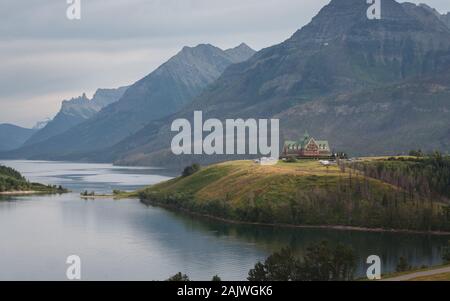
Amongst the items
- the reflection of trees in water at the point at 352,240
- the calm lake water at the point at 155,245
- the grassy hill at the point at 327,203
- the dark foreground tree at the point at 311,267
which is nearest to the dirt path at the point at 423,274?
the dark foreground tree at the point at 311,267

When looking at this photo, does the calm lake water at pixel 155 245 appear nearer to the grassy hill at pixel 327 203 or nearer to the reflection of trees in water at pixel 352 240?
the reflection of trees in water at pixel 352 240

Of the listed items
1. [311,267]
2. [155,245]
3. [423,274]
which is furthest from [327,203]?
[423,274]

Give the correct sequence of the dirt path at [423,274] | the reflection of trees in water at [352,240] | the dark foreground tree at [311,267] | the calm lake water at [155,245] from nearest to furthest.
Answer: the dirt path at [423,274] < the dark foreground tree at [311,267] < the calm lake water at [155,245] < the reflection of trees in water at [352,240]

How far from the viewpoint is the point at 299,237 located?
142375 millimetres

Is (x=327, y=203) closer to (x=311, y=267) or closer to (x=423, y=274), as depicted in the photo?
(x=311, y=267)

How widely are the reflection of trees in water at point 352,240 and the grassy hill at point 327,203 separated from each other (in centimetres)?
740

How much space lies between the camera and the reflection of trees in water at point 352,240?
118438 millimetres

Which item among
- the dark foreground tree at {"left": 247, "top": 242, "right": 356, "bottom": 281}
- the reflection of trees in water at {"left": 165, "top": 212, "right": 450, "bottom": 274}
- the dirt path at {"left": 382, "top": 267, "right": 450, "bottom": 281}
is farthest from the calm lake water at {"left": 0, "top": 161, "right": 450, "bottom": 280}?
the dirt path at {"left": 382, "top": 267, "right": 450, "bottom": 281}

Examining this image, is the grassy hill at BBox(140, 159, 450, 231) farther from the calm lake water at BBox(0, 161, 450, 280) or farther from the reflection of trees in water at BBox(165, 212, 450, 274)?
→ the calm lake water at BBox(0, 161, 450, 280)

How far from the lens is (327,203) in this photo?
17062 cm

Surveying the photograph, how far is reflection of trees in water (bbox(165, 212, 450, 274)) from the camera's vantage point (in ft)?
389
